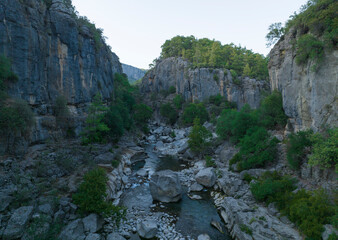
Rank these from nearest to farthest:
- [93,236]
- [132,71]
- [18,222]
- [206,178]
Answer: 1. [18,222]
2. [93,236]
3. [206,178]
4. [132,71]

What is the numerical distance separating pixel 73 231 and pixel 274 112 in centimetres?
2420

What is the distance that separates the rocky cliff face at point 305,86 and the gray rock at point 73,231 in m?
19.8

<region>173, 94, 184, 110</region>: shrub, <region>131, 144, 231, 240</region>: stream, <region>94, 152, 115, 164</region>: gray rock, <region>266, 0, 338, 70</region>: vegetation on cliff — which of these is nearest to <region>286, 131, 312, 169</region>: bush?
<region>266, 0, 338, 70</region>: vegetation on cliff

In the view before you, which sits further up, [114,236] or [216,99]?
[216,99]

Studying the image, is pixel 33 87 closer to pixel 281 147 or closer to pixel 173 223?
pixel 173 223

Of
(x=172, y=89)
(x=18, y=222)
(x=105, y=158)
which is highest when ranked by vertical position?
(x=172, y=89)

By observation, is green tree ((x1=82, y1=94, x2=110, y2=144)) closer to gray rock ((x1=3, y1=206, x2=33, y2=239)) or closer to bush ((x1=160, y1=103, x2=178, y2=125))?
gray rock ((x1=3, y1=206, x2=33, y2=239))

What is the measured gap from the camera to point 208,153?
96.0ft

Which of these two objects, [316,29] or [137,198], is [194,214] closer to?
[137,198]

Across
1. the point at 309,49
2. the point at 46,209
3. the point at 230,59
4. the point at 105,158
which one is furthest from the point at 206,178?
the point at 230,59

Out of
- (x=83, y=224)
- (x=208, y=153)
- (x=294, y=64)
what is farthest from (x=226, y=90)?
(x=83, y=224)

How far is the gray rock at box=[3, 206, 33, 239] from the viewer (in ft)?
31.3

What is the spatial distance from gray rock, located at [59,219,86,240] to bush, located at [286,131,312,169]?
17.1 m

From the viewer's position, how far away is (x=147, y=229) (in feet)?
39.7
